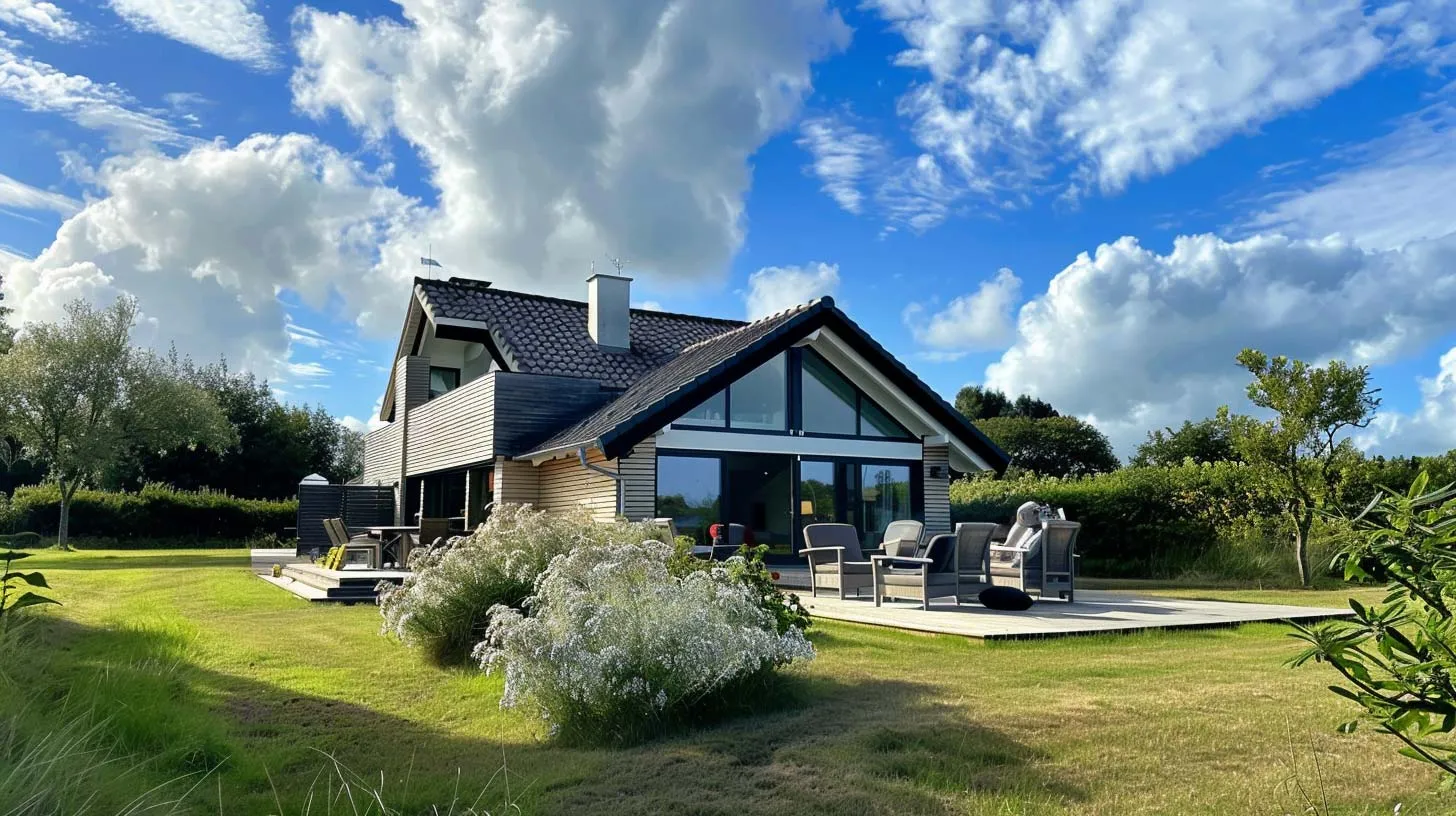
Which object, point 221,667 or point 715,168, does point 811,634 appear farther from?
point 715,168

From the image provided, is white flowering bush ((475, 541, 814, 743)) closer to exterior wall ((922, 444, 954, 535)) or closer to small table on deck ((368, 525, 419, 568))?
small table on deck ((368, 525, 419, 568))

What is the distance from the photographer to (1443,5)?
301 inches

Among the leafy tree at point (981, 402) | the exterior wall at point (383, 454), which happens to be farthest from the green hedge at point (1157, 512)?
the leafy tree at point (981, 402)

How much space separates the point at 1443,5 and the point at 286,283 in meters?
17.6

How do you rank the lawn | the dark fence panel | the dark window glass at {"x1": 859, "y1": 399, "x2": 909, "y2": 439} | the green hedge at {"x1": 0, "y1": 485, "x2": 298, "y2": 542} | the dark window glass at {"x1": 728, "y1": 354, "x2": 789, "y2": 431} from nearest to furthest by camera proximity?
the lawn → the dark window glass at {"x1": 728, "y1": 354, "x2": 789, "y2": 431} → the dark window glass at {"x1": 859, "y1": 399, "x2": 909, "y2": 439} → the dark fence panel → the green hedge at {"x1": 0, "y1": 485, "x2": 298, "y2": 542}

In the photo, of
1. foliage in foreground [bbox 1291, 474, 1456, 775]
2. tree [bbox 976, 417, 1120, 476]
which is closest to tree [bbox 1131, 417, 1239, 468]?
tree [bbox 976, 417, 1120, 476]

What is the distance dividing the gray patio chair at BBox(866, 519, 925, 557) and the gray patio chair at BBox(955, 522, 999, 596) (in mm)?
2210

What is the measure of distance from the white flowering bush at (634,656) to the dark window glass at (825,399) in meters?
11.4

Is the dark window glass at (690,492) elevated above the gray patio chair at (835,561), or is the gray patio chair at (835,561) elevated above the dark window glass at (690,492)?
the dark window glass at (690,492)

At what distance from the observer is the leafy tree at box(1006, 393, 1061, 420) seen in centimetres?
5491

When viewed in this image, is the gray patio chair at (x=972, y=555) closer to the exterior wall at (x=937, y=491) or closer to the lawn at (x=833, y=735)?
the lawn at (x=833, y=735)

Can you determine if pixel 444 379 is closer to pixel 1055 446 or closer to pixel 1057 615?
pixel 1057 615

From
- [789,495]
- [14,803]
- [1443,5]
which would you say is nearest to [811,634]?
[14,803]

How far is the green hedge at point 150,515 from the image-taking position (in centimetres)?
3181
